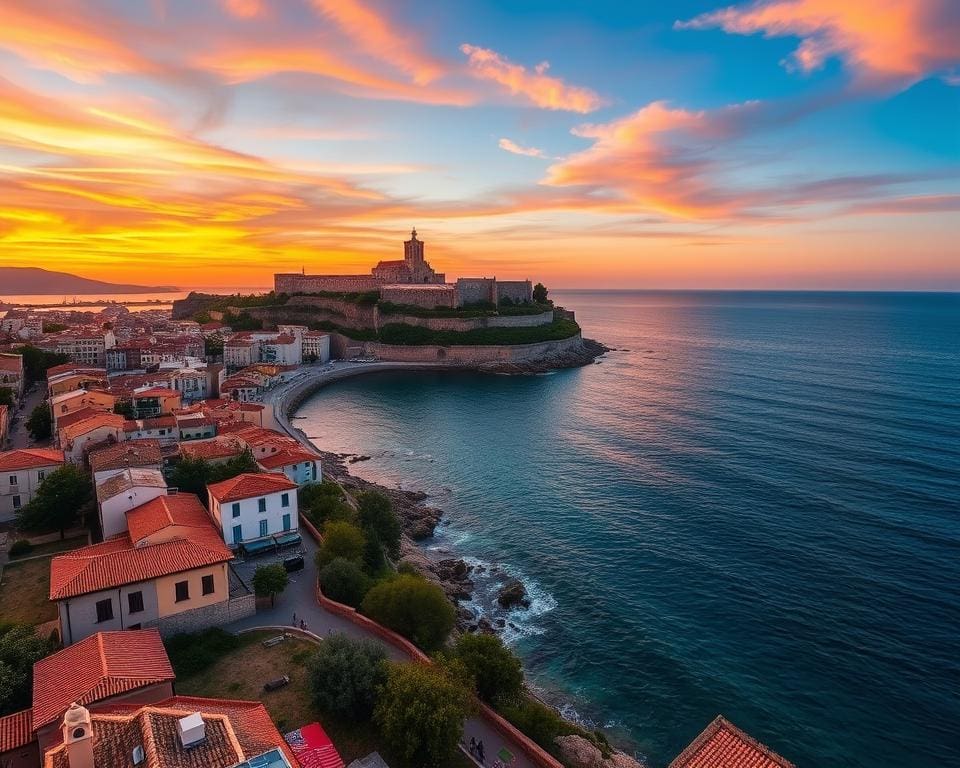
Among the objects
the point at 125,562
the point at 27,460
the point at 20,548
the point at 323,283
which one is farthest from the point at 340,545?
the point at 323,283

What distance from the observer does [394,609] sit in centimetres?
1836

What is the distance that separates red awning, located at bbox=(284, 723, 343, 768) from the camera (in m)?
11.7

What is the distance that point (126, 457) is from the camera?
85.8 feet

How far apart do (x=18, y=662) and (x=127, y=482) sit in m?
9.18

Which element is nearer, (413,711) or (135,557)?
(413,711)

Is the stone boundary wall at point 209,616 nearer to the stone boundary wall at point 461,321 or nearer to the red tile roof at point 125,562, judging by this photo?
the red tile roof at point 125,562

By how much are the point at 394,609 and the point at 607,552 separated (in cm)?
1335

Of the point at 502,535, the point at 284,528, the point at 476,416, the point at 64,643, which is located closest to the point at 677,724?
the point at 502,535

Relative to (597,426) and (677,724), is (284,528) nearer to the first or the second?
(677,724)

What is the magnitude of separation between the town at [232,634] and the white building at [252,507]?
0.09 metres

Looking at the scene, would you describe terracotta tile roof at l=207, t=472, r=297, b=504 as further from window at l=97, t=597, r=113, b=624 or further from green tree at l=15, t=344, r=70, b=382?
green tree at l=15, t=344, r=70, b=382

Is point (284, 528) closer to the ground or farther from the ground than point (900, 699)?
farther from the ground

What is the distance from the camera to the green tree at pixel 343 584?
793 inches

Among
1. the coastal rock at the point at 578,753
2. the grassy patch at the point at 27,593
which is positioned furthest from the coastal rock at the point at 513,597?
the grassy patch at the point at 27,593
